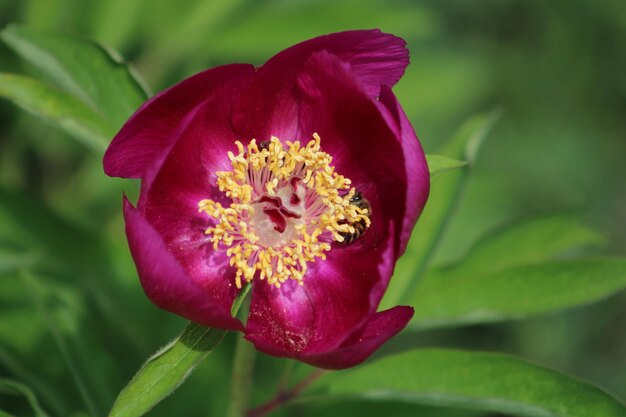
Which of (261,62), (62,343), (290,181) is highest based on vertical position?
(290,181)

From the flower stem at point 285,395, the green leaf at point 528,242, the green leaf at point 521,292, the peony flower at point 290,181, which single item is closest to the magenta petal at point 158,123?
the peony flower at point 290,181

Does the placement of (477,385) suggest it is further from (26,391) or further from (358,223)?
(26,391)

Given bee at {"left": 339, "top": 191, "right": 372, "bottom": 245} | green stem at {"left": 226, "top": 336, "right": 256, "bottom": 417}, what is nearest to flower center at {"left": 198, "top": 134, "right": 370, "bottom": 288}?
bee at {"left": 339, "top": 191, "right": 372, "bottom": 245}

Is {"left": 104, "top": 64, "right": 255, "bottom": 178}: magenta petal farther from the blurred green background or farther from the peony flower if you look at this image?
the blurred green background

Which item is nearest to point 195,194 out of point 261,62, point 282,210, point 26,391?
point 282,210

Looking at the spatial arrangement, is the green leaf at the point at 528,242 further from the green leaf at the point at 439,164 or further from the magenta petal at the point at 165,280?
the magenta petal at the point at 165,280
